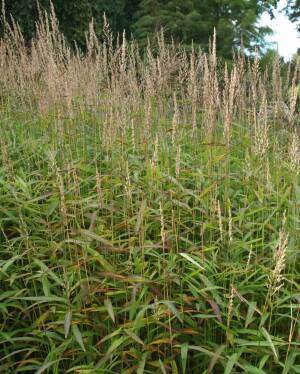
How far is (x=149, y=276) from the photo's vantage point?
251 cm

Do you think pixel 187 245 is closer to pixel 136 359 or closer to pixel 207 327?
pixel 207 327

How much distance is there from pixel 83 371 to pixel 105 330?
1.11 ft

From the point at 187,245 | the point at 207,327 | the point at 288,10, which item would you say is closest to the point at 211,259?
the point at 187,245

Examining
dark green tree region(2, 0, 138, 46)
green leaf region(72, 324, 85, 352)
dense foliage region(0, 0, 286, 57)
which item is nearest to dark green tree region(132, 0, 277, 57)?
dense foliage region(0, 0, 286, 57)

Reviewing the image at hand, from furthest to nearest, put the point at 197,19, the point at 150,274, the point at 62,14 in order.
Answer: the point at 197,19 → the point at 62,14 → the point at 150,274

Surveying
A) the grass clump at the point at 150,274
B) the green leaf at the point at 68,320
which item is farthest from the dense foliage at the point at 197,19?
the green leaf at the point at 68,320

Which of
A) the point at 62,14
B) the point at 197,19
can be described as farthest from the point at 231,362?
the point at 197,19

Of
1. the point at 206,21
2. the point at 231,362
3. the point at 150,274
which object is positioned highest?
the point at 206,21

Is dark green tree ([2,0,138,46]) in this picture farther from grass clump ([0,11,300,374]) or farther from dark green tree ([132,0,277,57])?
grass clump ([0,11,300,374])

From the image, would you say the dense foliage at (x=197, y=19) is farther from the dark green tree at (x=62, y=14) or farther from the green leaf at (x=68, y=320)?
the green leaf at (x=68, y=320)

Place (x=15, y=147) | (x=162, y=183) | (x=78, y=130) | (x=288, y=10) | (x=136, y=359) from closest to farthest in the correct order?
(x=136, y=359) → (x=162, y=183) → (x=15, y=147) → (x=78, y=130) → (x=288, y=10)

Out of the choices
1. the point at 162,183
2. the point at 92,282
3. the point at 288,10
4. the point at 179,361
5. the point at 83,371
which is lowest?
the point at 179,361

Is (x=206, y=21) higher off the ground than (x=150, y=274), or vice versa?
(x=206, y=21)

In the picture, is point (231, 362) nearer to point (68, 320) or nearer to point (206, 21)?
point (68, 320)
